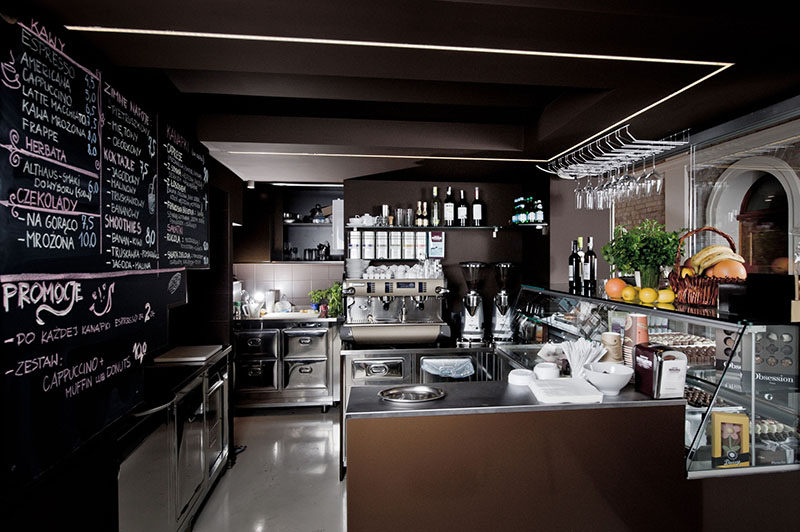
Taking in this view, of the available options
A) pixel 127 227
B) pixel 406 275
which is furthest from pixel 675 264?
pixel 127 227

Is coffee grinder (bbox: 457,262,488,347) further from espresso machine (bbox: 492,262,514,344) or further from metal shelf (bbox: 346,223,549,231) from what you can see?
metal shelf (bbox: 346,223,549,231)

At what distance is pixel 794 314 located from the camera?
5.66 feet

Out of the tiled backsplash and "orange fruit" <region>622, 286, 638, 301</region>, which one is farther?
the tiled backsplash

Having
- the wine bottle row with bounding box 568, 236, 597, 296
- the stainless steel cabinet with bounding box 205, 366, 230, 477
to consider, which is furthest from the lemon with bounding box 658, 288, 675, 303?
the stainless steel cabinet with bounding box 205, 366, 230, 477

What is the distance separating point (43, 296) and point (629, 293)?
8.19ft

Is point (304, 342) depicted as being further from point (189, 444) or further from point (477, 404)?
point (477, 404)

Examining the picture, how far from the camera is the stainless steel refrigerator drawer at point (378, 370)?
3.92m

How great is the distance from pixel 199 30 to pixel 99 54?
1.91 ft

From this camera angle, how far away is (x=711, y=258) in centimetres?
216

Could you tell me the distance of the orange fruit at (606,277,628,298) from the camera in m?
2.46

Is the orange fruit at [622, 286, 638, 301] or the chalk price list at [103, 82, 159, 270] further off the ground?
the chalk price list at [103, 82, 159, 270]

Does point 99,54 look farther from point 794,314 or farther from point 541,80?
point 794,314

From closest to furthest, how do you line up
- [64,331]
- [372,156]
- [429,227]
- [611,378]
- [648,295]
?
[64,331]
[611,378]
[648,295]
[372,156]
[429,227]

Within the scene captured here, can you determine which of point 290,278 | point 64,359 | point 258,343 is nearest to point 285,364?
point 258,343
